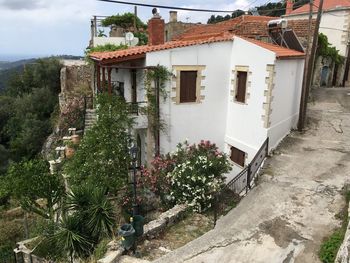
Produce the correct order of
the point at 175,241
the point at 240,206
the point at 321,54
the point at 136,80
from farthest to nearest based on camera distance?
the point at 321,54, the point at 136,80, the point at 240,206, the point at 175,241

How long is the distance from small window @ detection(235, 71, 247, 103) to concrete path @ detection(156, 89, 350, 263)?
2.80 metres

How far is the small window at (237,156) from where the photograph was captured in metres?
14.2

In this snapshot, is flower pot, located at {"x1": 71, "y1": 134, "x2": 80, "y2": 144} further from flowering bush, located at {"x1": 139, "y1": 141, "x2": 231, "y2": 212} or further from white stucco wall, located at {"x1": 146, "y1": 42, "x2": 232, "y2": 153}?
flowering bush, located at {"x1": 139, "y1": 141, "x2": 231, "y2": 212}

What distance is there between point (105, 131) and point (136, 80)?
3.91 m

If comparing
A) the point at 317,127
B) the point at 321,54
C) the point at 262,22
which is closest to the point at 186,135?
the point at 317,127

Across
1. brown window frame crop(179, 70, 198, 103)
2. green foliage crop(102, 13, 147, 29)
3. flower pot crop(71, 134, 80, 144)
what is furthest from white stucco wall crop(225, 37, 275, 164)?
green foliage crop(102, 13, 147, 29)

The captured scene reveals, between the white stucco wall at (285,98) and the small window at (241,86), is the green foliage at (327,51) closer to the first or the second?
the white stucco wall at (285,98)

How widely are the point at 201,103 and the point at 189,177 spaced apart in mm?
4740

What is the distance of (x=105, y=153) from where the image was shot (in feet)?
35.6

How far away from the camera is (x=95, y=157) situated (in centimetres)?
1095

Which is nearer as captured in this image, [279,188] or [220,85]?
[279,188]

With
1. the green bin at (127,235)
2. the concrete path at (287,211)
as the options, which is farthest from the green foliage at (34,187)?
the concrete path at (287,211)

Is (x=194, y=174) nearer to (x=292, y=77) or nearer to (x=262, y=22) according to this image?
(x=292, y=77)

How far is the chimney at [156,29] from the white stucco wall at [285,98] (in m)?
5.85
